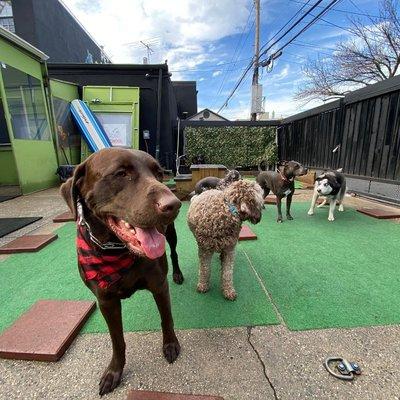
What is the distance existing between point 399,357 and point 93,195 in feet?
6.67

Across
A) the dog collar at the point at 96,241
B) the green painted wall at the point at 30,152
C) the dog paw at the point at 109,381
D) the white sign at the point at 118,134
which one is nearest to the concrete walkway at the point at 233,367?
the dog paw at the point at 109,381

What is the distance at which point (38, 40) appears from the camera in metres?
11.2

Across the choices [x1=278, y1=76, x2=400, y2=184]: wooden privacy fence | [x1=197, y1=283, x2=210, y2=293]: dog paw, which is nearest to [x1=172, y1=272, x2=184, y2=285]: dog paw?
[x1=197, y1=283, x2=210, y2=293]: dog paw

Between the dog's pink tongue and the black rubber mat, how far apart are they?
365 centimetres

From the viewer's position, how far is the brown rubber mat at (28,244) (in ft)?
10.5

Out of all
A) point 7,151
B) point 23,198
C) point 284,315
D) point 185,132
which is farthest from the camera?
point 185,132

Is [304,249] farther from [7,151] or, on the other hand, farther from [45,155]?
[7,151]

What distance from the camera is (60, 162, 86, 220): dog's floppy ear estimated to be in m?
1.30

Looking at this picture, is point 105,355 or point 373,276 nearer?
point 105,355

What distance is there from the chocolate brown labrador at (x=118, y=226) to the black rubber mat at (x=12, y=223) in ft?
10.7

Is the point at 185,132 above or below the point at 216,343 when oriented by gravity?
above

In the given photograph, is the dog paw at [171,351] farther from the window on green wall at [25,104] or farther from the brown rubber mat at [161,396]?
the window on green wall at [25,104]

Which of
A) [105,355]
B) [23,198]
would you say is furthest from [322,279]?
[23,198]

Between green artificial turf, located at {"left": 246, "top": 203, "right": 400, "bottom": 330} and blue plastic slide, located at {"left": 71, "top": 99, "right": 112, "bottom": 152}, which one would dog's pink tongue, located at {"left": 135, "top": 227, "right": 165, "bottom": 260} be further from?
blue plastic slide, located at {"left": 71, "top": 99, "right": 112, "bottom": 152}
